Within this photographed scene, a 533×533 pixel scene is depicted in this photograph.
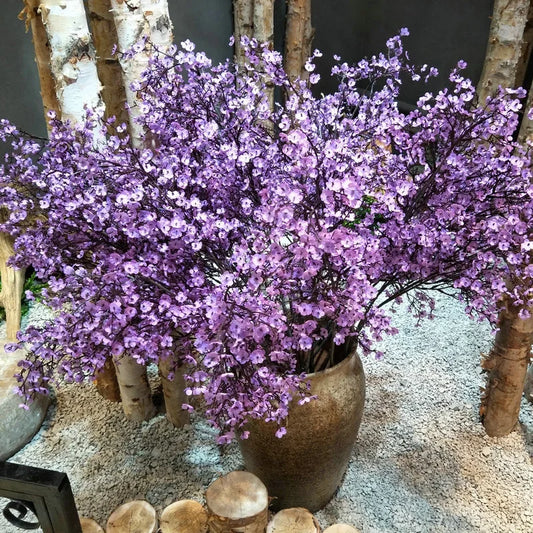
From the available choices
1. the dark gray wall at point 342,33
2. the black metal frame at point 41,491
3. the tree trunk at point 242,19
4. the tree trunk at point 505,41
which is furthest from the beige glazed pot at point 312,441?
the tree trunk at point 242,19

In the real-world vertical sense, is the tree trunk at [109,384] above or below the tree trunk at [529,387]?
above

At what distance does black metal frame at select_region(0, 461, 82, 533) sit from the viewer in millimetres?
1163

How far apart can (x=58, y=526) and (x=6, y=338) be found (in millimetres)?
1946

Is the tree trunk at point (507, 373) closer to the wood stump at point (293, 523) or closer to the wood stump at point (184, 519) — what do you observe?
the wood stump at point (293, 523)

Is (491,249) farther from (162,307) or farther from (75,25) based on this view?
(75,25)

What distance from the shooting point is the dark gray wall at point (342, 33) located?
338cm

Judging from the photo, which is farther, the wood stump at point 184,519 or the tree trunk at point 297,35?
the tree trunk at point 297,35

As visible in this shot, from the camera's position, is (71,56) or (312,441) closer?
(312,441)

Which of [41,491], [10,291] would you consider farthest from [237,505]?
[10,291]

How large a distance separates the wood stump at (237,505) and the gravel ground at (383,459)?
1.94ft

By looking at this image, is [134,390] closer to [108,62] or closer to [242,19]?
[108,62]

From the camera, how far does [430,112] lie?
147 centimetres

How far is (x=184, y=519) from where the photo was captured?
1589 millimetres

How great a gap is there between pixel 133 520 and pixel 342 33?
471 cm
